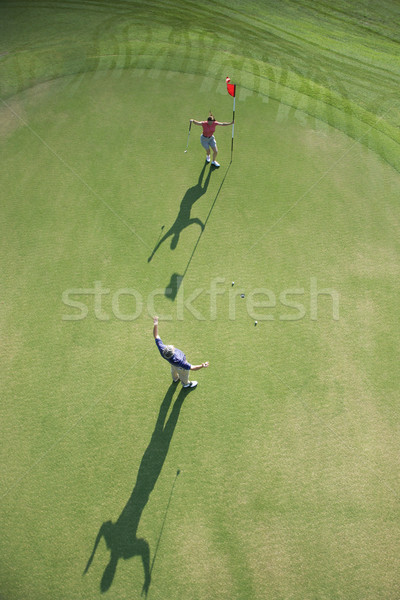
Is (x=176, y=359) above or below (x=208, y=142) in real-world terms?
below

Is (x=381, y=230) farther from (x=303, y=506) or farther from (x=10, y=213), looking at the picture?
(x=10, y=213)

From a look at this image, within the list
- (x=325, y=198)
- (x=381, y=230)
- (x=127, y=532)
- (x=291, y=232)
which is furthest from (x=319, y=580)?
(x=325, y=198)

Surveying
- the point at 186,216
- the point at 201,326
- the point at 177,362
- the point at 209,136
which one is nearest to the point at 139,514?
the point at 177,362

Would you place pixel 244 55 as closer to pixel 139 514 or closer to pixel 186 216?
pixel 186 216

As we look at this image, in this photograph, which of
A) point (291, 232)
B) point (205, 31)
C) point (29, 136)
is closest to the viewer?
point (291, 232)

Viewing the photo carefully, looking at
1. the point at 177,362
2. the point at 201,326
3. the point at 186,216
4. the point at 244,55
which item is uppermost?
the point at 244,55

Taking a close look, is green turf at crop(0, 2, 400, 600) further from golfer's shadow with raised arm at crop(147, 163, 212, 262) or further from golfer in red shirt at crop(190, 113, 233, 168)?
golfer in red shirt at crop(190, 113, 233, 168)
